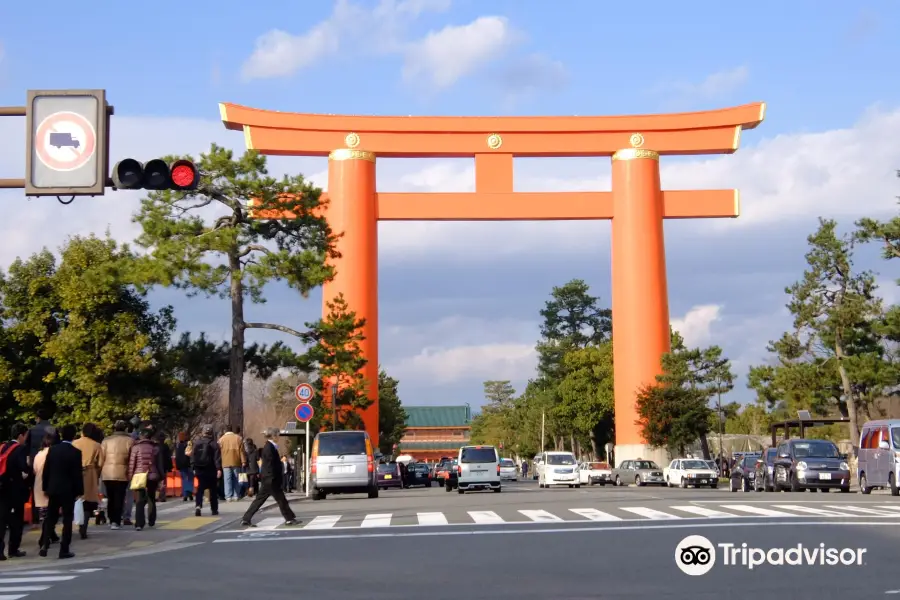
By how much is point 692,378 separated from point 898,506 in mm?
32797

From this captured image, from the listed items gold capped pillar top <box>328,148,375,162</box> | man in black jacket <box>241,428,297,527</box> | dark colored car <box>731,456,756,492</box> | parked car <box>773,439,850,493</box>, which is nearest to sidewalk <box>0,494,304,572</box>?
man in black jacket <box>241,428,297,527</box>

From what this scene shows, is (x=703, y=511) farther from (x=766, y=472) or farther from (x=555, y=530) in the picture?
(x=766, y=472)

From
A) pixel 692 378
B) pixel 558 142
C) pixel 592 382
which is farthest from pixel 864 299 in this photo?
pixel 592 382

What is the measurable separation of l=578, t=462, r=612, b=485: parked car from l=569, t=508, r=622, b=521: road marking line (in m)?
34.1

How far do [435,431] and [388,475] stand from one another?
90.9 metres

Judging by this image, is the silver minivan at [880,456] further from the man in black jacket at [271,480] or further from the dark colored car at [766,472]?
the man in black jacket at [271,480]

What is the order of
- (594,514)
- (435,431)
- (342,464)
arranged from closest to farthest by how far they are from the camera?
(594,514)
(342,464)
(435,431)

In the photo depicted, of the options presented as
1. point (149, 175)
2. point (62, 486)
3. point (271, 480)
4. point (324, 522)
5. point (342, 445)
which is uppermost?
point (149, 175)

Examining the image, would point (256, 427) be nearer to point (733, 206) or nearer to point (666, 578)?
point (733, 206)

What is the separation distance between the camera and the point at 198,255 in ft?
115

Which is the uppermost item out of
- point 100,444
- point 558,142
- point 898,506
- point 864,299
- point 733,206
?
point 558,142

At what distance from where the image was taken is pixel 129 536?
667 inches

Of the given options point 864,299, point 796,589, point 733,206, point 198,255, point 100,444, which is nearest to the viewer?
point 796,589

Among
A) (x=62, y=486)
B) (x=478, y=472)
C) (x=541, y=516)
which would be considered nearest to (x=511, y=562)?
(x=62, y=486)
